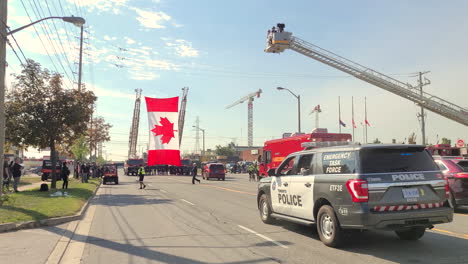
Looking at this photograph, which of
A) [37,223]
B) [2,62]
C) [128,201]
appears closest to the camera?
[37,223]

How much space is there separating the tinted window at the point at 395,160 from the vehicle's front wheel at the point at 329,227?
1.12 metres

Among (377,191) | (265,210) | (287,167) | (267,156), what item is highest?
(267,156)

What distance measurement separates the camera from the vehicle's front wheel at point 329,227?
23.8ft

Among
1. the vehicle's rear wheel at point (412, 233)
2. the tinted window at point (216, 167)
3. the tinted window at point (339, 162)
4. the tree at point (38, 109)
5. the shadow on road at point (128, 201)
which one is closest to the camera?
the tinted window at point (339, 162)

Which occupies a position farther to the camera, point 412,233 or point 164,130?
point 164,130

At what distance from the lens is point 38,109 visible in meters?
21.8

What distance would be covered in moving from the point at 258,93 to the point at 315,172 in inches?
7071

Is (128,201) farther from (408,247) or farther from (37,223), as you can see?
(408,247)

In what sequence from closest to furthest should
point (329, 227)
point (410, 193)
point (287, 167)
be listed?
point (410, 193) < point (329, 227) < point (287, 167)

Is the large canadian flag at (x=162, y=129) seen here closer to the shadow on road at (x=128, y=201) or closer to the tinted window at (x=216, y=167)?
the tinted window at (x=216, y=167)

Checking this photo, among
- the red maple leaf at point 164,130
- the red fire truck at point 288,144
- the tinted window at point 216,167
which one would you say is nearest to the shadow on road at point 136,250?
the red fire truck at point 288,144

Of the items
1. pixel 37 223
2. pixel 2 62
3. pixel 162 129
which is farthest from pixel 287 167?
pixel 162 129

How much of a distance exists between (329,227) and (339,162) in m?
1.30

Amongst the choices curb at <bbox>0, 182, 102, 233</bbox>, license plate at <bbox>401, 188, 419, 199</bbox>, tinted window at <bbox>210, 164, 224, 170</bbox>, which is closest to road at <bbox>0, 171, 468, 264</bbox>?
curb at <bbox>0, 182, 102, 233</bbox>
